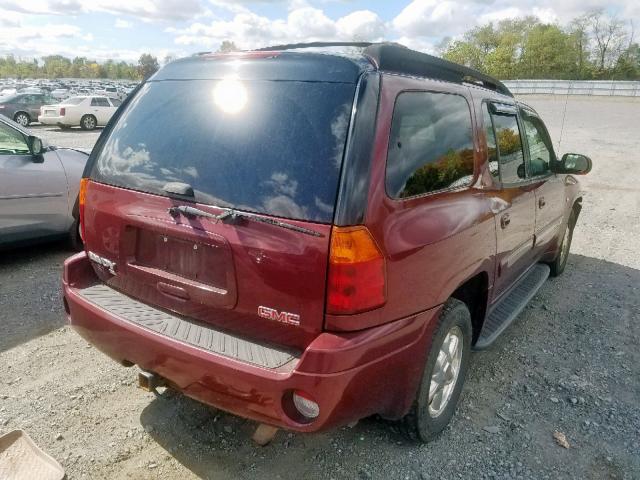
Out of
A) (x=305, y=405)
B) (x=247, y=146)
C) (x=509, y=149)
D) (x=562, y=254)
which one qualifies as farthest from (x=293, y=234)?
(x=562, y=254)

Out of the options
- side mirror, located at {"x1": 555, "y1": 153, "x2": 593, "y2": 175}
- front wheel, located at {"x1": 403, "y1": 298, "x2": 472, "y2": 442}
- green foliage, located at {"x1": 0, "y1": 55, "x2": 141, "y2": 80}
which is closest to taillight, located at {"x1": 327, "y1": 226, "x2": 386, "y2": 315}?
front wheel, located at {"x1": 403, "y1": 298, "x2": 472, "y2": 442}

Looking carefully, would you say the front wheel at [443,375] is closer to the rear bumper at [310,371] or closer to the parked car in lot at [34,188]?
the rear bumper at [310,371]

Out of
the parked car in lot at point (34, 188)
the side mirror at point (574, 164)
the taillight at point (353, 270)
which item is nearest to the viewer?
the taillight at point (353, 270)

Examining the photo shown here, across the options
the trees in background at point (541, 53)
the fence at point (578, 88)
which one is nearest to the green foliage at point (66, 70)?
the trees in background at point (541, 53)

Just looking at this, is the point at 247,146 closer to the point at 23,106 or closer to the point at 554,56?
the point at 23,106

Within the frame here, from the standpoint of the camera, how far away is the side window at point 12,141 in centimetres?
494

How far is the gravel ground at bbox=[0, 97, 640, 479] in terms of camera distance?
253 centimetres

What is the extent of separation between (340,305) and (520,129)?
7.95ft

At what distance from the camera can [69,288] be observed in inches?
106

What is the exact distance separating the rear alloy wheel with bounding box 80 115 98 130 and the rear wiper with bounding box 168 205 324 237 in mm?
21807

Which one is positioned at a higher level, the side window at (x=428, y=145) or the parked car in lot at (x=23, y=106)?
the side window at (x=428, y=145)

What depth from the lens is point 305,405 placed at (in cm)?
205

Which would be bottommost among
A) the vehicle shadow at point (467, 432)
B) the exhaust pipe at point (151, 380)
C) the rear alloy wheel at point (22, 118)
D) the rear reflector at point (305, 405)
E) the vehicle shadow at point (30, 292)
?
the vehicle shadow at point (467, 432)

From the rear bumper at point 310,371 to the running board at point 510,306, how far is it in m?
0.97
